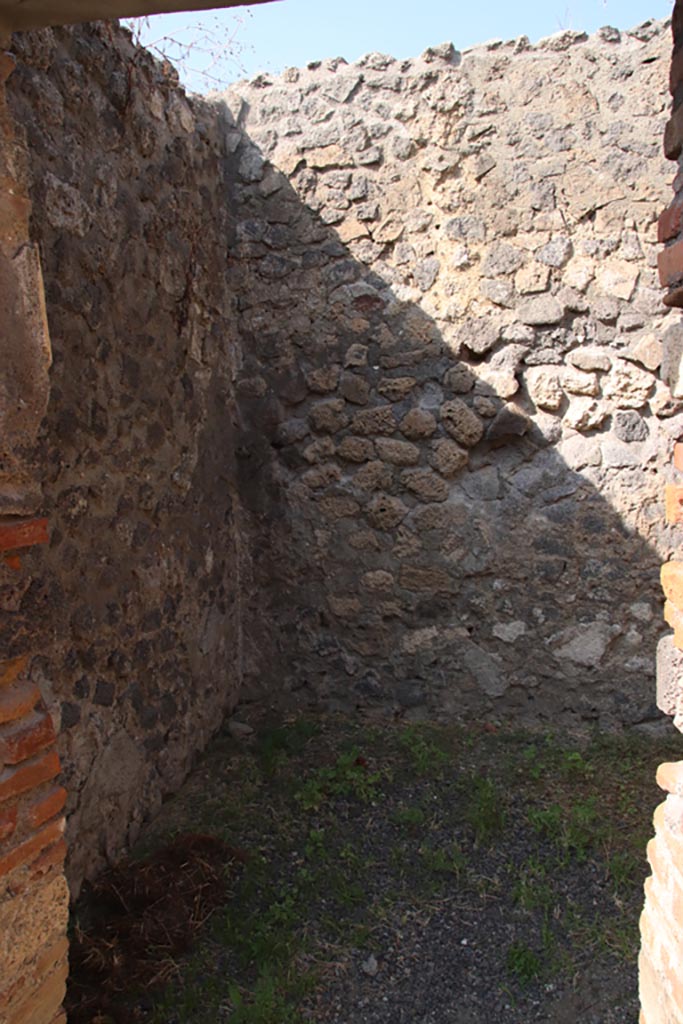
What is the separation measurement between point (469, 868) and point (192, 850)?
0.96m

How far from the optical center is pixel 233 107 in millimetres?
3842

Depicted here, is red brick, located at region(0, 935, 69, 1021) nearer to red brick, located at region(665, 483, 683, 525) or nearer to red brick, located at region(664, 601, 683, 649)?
red brick, located at region(664, 601, 683, 649)

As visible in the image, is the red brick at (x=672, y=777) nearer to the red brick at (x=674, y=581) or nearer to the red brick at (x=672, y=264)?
the red brick at (x=674, y=581)

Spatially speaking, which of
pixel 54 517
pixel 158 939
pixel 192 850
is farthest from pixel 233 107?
pixel 158 939

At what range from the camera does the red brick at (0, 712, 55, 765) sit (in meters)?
1.56

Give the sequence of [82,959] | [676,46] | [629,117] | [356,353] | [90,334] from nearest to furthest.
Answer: [676,46] → [82,959] → [90,334] → [629,117] → [356,353]

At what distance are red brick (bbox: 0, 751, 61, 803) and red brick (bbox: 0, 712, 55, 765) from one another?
2 centimetres

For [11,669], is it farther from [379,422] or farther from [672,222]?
[379,422]

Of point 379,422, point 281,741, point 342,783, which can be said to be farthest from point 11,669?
point 379,422

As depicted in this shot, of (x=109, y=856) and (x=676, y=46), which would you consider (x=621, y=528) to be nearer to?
(x=676, y=46)

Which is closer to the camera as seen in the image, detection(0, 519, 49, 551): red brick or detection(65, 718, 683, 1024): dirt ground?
detection(0, 519, 49, 551): red brick

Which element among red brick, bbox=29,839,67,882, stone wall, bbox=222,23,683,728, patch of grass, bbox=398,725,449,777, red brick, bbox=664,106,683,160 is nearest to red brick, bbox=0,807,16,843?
red brick, bbox=29,839,67,882

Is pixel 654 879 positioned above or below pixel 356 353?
below

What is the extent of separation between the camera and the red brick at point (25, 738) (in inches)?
61.4
